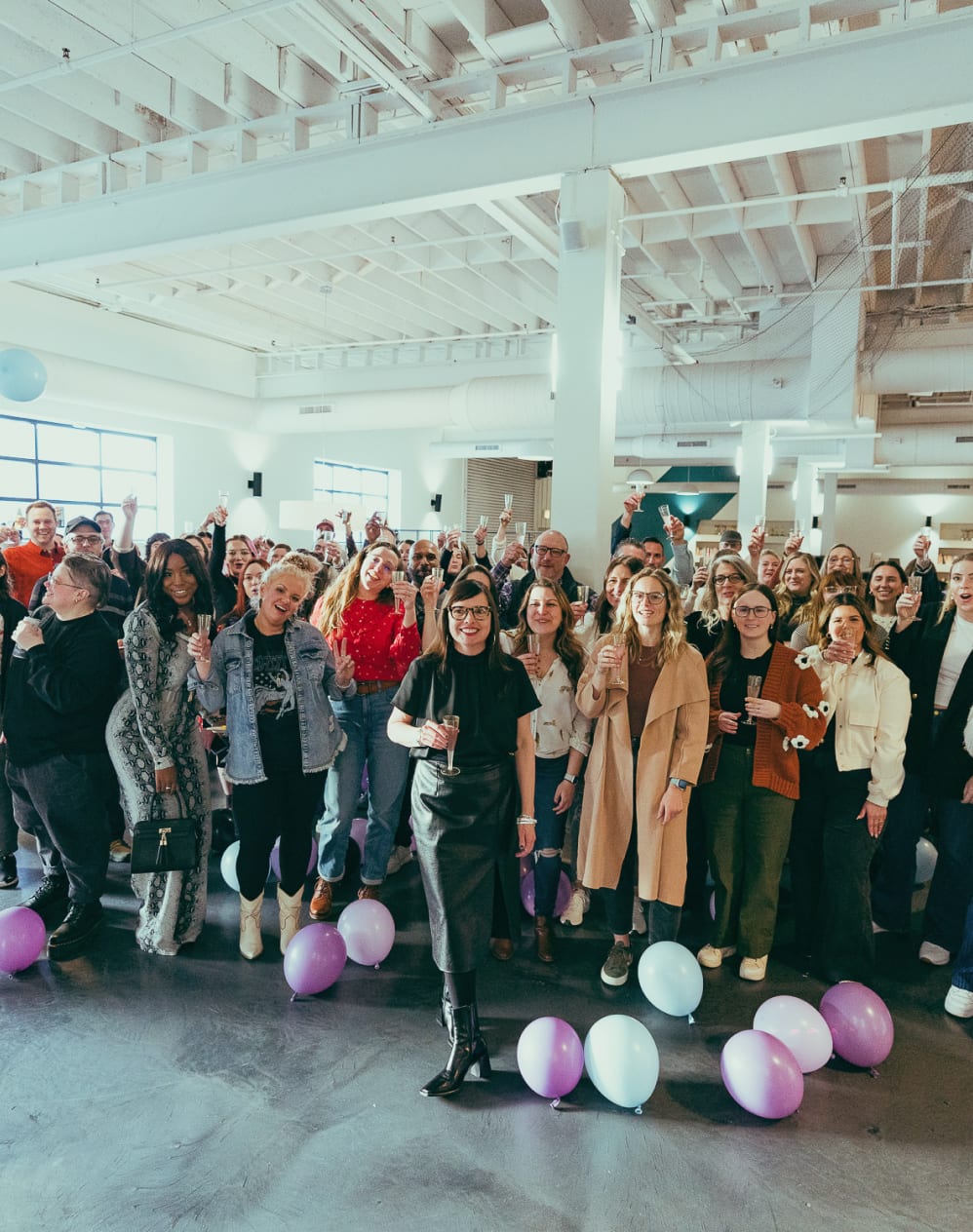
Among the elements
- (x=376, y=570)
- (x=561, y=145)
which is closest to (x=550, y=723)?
(x=376, y=570)

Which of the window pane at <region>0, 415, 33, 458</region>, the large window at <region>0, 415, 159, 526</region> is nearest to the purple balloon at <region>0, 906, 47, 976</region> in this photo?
the large window at <region>0, 415, 159, 526</region>

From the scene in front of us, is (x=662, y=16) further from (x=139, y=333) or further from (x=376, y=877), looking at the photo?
(x=139, y=333)

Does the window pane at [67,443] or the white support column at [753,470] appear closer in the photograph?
the white support column at [753,470]

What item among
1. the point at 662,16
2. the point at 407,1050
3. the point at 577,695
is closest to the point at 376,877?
the point at 407,1050

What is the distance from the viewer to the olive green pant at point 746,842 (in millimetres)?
2943

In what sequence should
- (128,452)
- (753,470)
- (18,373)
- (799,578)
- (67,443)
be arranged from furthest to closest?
(128,452), (67,443), (753,470), (18,373), (799,578)

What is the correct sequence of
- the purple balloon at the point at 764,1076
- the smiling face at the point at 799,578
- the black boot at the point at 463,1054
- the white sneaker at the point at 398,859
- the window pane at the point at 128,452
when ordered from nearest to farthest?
the purple balloon at the point at 764,1076, the black boot at the point at 463,1054, the white sneaker at the point at 398,859, the smiling face at the point at 799,578, the window pane at the point at 128,452

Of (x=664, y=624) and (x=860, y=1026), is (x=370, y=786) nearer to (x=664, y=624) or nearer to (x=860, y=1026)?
(x=664, y=624)

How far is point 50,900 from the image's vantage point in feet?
11.2

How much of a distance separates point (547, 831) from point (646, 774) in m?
0.55

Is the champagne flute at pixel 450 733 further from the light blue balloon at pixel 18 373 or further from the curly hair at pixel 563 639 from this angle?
the light blue balloon at pixel 18 373

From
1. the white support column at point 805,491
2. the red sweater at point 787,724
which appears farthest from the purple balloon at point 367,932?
the white support column at point 805,491

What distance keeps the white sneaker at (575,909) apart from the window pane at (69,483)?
949 cm

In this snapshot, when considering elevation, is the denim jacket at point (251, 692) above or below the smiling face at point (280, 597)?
below
